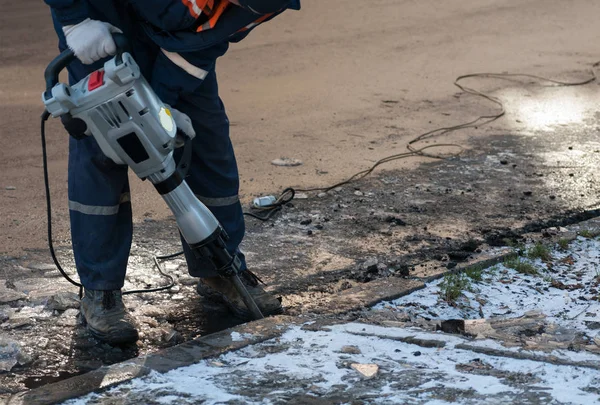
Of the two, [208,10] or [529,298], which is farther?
[529,298]

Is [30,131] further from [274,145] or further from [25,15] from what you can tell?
[25,15]

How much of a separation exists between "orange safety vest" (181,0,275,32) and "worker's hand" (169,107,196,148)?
346 mm

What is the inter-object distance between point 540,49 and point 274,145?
4.04 meters

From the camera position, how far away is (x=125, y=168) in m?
3.77

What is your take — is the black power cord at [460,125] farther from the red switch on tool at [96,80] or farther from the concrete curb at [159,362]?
the red switch on tool at [96,80]

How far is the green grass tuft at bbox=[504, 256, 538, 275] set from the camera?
4293mm

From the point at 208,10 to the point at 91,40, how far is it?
1.43ft

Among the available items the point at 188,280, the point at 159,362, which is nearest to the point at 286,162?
the point at 188,280

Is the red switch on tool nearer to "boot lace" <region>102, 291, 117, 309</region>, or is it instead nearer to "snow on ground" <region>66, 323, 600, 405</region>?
"boot lace" <region>102, 291, 117, 309</region>

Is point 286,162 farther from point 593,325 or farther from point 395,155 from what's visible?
point 593,325

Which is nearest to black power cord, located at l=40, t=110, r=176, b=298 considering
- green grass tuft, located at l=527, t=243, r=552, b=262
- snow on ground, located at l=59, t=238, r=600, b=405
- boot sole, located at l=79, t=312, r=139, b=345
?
boot sole, located at l=79, t=312, r=139, b=345

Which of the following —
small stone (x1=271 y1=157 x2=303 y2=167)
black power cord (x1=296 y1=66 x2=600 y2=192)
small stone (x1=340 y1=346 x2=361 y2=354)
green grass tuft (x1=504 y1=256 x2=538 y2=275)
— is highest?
small stone (x1=340 y1=346 x2=361 y2=354)

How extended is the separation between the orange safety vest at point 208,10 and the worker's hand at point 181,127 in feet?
1.14

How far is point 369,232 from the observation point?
16.2ft
